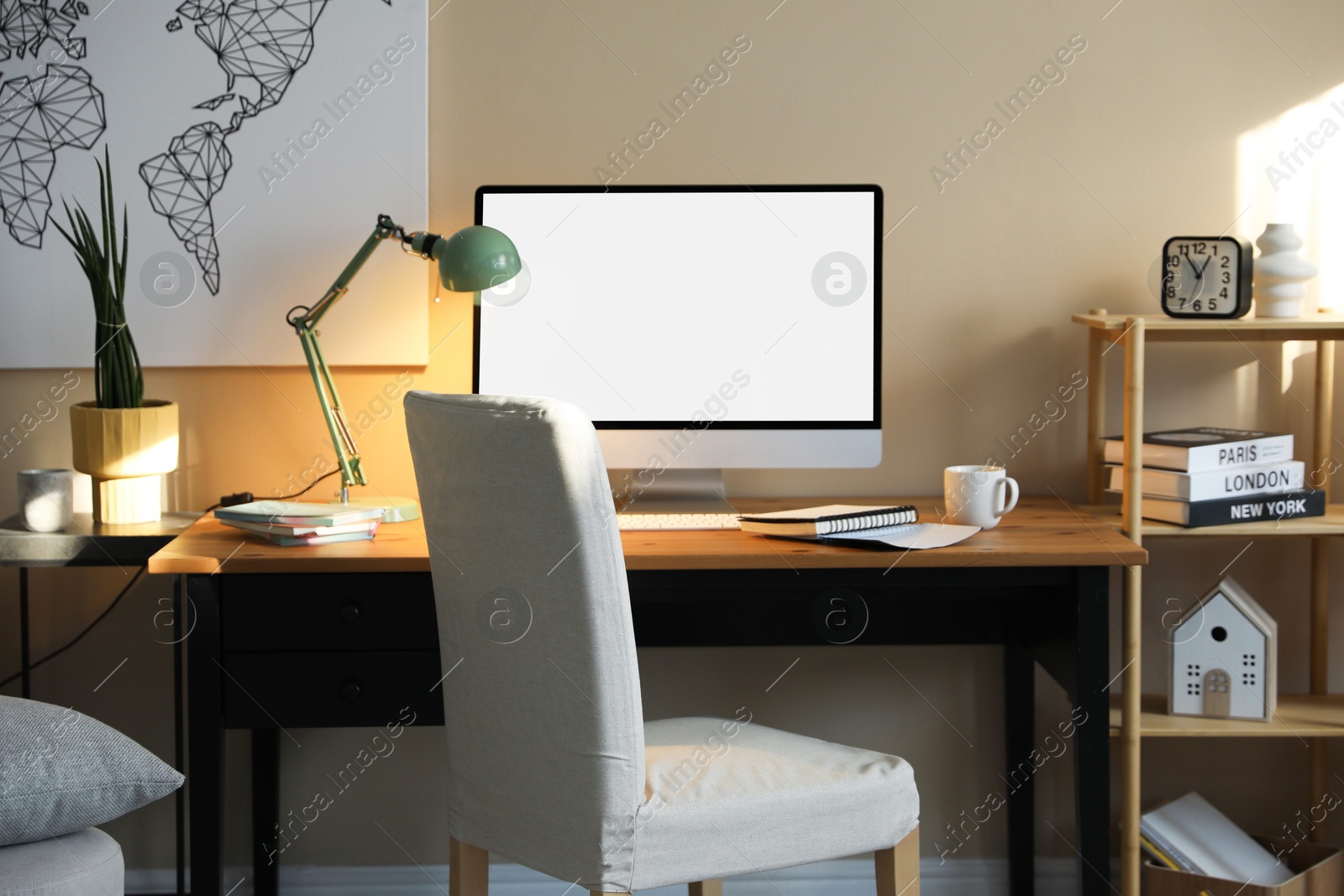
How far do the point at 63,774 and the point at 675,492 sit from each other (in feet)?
3.25

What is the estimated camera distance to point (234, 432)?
6.73 feet

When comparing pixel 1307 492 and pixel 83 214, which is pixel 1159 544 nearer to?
pixel 1307 492

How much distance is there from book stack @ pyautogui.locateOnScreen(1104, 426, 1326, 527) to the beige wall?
0.25m

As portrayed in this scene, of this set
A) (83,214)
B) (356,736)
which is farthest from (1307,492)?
(83,214)

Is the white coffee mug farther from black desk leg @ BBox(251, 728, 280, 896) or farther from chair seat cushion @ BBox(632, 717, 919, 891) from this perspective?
black desk leg @ BBox(251, 728, 280, 896)

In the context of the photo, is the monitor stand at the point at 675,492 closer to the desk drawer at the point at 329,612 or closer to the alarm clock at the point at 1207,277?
the desk drawer at the point at 329,612

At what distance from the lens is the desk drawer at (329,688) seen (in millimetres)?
1544

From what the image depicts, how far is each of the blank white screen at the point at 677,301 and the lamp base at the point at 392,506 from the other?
0.22m

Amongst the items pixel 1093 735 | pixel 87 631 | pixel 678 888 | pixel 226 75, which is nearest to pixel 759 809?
pixel 1093 735

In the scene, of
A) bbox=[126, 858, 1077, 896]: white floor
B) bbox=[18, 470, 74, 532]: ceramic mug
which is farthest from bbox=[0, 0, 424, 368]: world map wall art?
bbox=[126, 858, 1077, 896]: white floor

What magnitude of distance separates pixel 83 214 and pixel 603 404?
0.95 m

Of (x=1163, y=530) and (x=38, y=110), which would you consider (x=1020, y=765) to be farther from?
(x=38, y=110)

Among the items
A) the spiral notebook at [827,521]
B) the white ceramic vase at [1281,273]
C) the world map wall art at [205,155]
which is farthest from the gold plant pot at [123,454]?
the white ceramic vase at [1281,273]

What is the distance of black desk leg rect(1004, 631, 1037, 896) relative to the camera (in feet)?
6.64
